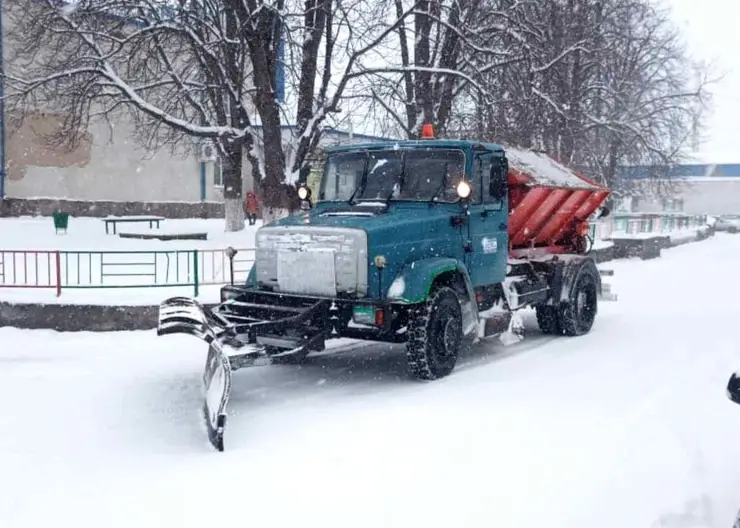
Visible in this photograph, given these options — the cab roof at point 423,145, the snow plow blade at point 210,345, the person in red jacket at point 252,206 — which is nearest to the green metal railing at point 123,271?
the cab roof at point 423,145

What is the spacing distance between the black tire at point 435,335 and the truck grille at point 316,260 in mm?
660

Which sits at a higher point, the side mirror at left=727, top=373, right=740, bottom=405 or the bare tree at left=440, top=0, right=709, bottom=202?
the bare tree at left=440, top=0, right=709, bottom=202

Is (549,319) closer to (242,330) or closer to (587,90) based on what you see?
(242,330)

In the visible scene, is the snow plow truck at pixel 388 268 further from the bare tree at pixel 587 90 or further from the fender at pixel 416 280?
the bare tree at pixel 587 90

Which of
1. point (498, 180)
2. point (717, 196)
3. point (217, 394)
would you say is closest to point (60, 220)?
point (498, 180)

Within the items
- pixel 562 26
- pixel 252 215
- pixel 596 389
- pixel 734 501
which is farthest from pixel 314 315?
pixel 252 215

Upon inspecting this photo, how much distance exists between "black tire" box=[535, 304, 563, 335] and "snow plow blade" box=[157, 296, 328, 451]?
13.6 feet

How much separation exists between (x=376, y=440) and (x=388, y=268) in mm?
1951

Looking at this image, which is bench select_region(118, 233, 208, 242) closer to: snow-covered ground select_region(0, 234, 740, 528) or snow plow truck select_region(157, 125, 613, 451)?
snow-covered ground select_region(0, 234, 740, 528)

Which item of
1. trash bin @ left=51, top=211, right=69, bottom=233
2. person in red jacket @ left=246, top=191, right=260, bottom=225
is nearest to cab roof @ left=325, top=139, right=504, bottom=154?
trash bin @ left=51, top=211, right=69, bottom=233

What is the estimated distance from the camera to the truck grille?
7215 mm

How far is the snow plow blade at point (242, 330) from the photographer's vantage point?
653 centimetres

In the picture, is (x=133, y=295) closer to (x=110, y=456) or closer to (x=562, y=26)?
(x=110, y=456)

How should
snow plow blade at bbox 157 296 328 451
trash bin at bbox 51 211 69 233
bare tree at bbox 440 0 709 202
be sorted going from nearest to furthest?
snow plow blade at bbox 157 296 328 451, bare tree at bbox 440 0 709 202, trash bin at bbox 51 211 69 233
